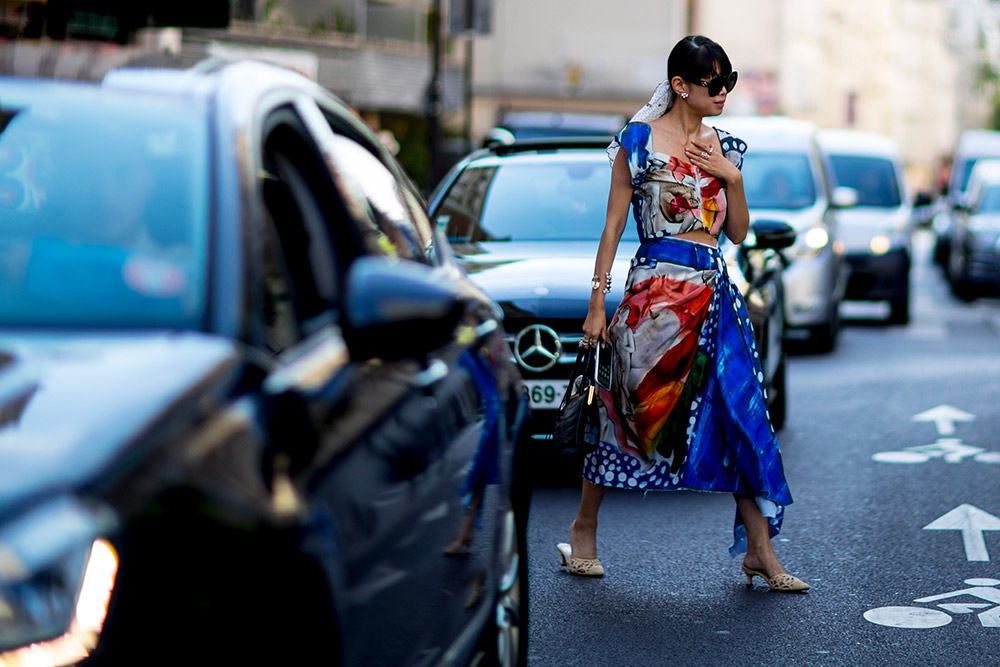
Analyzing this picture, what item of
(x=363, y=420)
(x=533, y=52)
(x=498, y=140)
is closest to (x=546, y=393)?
(x=498, y=140)

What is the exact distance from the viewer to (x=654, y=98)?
615 centimetres

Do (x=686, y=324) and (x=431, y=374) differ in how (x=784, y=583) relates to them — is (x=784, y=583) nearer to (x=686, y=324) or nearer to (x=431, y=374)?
(x=686, y=324)

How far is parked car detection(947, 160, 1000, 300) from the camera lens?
78.1 ft

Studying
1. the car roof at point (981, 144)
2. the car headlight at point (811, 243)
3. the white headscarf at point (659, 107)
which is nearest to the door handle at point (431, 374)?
the white headscarf at point (659, 107)

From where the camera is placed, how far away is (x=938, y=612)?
19.4 ft

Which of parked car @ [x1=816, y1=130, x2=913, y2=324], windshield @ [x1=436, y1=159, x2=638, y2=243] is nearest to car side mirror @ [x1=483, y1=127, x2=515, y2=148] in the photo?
windshield @ [x1=436, y1=159, x2=638, y2=243]

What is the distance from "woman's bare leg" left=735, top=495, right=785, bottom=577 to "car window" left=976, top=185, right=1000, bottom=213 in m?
19.7

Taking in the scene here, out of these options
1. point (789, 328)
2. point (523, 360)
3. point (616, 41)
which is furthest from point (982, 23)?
point (523, 360)

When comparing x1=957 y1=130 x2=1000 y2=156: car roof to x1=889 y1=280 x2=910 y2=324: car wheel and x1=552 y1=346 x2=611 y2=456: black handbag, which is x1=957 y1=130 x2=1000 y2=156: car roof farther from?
x1=552 y1=346 x2=611 y2=456: black handbag

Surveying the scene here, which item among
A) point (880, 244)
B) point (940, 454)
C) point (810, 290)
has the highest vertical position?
point (940, 454)

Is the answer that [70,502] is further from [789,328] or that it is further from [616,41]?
[616,41]

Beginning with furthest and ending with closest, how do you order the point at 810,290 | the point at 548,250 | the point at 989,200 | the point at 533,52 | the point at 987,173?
the point at 533,52 < the point at 987,173 < the point at 989,200 < the point at 810,290 < the point at 548,250

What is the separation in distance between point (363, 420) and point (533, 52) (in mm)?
59605

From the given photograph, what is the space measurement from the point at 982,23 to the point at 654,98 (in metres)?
105
